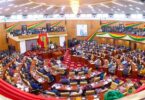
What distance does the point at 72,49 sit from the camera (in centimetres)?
2502

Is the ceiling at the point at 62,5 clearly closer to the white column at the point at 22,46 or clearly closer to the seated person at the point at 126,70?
the seated person at the point at 126,70

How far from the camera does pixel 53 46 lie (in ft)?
91.7

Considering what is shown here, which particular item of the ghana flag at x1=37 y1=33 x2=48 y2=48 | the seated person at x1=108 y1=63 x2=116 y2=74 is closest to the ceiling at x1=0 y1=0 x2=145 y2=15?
the seated person at x1=108 y1=63 x2=116 y2=74

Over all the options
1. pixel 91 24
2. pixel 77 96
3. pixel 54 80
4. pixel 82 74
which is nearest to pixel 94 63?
pixel 82 74

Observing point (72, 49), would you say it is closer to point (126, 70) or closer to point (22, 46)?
point (22, 46)

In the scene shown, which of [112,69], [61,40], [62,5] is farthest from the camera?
[61,40]

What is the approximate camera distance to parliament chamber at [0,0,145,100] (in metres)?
12.8

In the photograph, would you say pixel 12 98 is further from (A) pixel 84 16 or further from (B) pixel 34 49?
(A) pixel 84 16

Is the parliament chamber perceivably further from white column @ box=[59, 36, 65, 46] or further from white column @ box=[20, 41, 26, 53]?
white column @ box=[59, 36, 65, 46]

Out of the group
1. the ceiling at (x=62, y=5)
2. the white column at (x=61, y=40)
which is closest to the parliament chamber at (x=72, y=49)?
the ceiling at (x=62, y=5)

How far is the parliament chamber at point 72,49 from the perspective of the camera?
12812 mm

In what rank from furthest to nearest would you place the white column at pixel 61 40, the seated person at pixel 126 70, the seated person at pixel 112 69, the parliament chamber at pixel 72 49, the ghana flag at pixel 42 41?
the white column at pixel 61 40 < the ghana flag at pixel 42 41 < the seated person at pixel 112 69 < the seated person at pixel 126 70 < the parliament chamber at pixel 72 49

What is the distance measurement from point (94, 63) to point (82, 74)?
341cm

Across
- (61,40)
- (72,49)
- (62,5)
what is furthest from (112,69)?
(61,40)
